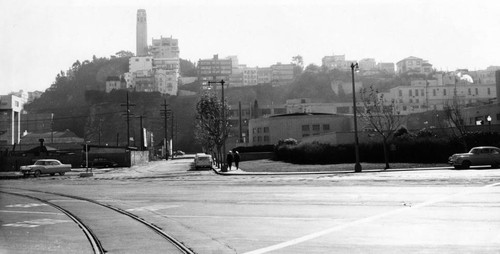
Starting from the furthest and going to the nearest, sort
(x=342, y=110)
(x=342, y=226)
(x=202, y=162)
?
(x=342, y=110)
(x=202, y=162)
(x=342, y=226)

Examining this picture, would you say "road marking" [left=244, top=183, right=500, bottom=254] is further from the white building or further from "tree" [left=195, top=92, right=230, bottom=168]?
the white building

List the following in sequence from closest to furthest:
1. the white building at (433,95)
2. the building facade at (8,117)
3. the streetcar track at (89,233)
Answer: the streetcar track at (89,233) → the building facade at (8,117) → the white building at (433,95)

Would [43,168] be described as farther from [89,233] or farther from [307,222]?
[307,222]

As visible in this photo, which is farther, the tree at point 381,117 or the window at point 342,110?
the window at point 342,110

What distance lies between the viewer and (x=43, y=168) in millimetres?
44969

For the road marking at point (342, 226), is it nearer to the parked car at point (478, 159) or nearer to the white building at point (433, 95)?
the parked car at point (478, 159)

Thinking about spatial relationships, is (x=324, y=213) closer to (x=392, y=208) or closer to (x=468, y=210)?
(x=392, y=208)

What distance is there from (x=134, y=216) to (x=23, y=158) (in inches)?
2148

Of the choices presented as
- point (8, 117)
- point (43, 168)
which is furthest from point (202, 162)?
point (8, 117)

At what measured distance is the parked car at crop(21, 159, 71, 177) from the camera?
43812 mm

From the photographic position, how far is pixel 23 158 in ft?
202

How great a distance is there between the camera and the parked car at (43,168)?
144 ft

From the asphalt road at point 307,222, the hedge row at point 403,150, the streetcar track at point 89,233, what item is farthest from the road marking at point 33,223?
the hedge row at point 403,150

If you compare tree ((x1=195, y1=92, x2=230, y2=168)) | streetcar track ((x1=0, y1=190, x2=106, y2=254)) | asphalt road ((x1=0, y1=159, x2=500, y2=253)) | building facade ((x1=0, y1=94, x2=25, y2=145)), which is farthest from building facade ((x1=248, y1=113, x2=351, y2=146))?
streetcar track ((x1=0, y1=190, x2=106, y2=254))
